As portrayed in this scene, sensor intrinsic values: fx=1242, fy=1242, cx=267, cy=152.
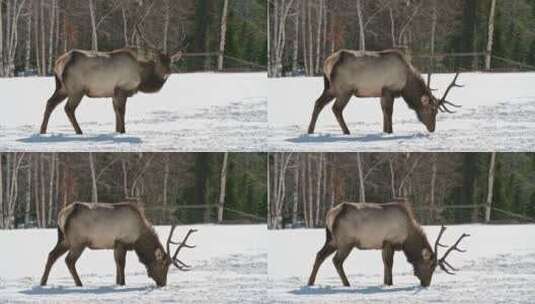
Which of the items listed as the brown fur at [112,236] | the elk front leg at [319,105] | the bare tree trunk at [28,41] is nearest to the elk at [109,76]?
the bare tree trunk at [28,41]

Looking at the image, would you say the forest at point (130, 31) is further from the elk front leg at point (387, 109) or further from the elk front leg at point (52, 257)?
the elk front leg at point (52, 257)

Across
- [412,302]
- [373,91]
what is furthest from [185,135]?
[412,302]

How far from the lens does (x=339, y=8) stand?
5406 millimetres

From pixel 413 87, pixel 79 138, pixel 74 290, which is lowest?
pixel 74 290

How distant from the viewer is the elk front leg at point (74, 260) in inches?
212

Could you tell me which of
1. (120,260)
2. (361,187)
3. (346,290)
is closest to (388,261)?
(346,290)

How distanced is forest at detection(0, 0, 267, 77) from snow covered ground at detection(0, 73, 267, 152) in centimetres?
7

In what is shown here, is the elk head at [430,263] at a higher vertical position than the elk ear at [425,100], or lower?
lower

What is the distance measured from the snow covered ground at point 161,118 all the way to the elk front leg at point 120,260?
43cm

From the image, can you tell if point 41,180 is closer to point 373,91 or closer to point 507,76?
point 373,91

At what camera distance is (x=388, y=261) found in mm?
5363

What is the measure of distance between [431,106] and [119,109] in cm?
136

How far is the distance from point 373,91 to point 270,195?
0.64 metres

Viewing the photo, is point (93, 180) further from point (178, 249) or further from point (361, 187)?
point (361, 187)
